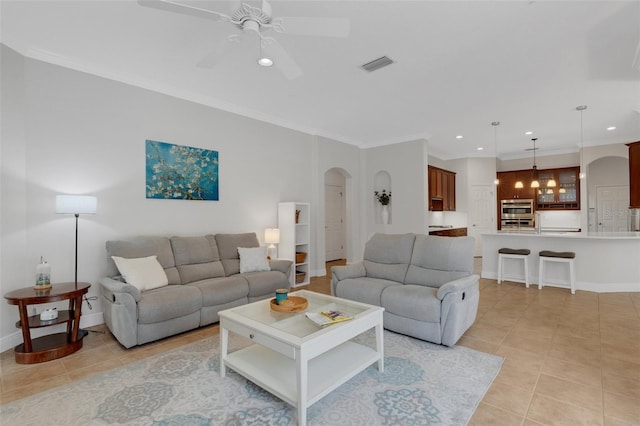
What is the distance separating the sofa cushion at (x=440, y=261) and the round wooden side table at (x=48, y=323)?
350cm

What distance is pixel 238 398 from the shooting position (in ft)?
7.14

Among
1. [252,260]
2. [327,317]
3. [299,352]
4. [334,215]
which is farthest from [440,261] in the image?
[334,215]

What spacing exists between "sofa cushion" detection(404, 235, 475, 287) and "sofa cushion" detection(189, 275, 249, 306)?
2010 mm

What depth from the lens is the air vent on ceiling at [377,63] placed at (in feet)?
11.3

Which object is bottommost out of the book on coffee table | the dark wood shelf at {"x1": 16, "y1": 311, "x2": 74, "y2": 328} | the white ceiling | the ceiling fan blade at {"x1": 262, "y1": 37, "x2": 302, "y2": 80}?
the dark wood shelf at {"x1": 16, "y1": 311, "x2": 74, "y2": 328}

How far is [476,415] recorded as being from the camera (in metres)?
1.98

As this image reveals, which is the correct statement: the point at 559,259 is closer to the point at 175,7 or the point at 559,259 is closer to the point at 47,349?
the point at 175,7

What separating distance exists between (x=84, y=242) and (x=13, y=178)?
0.89m

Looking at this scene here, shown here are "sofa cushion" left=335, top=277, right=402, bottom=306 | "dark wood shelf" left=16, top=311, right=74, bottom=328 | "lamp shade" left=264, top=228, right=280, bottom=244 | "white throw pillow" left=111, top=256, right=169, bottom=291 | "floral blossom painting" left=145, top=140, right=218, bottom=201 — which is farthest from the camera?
"lamp shade" left=264, top=228, right=280, bottom=244

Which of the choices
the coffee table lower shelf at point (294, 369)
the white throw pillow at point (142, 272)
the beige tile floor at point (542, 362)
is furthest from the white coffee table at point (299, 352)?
the white throw pillow at point (142, 272)

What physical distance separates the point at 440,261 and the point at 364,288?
3.08 ft

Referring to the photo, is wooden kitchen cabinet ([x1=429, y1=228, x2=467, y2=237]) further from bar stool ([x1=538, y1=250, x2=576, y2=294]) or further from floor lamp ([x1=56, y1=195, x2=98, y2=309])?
floor lamp ([x1=56, y1=195, x2=98, y2=309])

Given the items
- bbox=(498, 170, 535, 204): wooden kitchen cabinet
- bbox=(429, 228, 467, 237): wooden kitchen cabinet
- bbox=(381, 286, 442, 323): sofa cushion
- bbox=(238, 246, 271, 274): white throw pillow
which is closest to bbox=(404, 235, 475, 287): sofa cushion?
bbox=(381, 286, 442, 323): sofa cushion

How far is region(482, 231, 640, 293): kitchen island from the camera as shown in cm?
488
